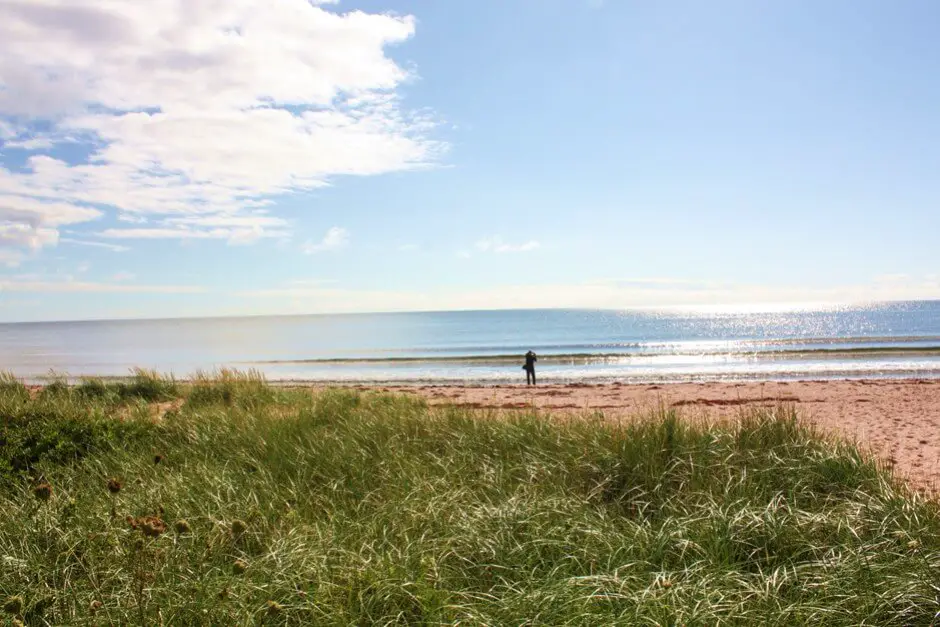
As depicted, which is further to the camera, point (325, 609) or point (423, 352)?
point (423, 352)

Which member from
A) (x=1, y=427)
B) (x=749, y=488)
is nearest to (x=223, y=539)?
(x=749, y=488)

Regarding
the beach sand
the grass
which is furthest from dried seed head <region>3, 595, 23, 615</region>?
the beach sand

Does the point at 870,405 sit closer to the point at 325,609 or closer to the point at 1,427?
the point at 325,609

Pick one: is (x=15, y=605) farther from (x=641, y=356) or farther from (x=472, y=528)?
(x=641, y=356)

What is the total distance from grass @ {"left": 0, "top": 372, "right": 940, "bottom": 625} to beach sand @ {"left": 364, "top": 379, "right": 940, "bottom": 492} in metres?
2.17

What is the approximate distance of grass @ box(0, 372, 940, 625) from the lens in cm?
375

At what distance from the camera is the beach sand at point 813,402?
10.8 metres

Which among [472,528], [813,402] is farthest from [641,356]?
[472,528]

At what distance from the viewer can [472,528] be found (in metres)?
4.79

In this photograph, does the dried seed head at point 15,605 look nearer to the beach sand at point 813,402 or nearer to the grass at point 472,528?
the grass at point 472,528

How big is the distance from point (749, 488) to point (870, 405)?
14920 mm

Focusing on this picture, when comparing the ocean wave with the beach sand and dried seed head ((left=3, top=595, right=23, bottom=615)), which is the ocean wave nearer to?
the beach sand

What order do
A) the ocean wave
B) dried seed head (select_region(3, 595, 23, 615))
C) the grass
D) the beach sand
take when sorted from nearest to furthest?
1. dried seed head (select_region(3, 595, 23, 615))
2. the grass
3. the beach sand
4. the ocean wave

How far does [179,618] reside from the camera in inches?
146
